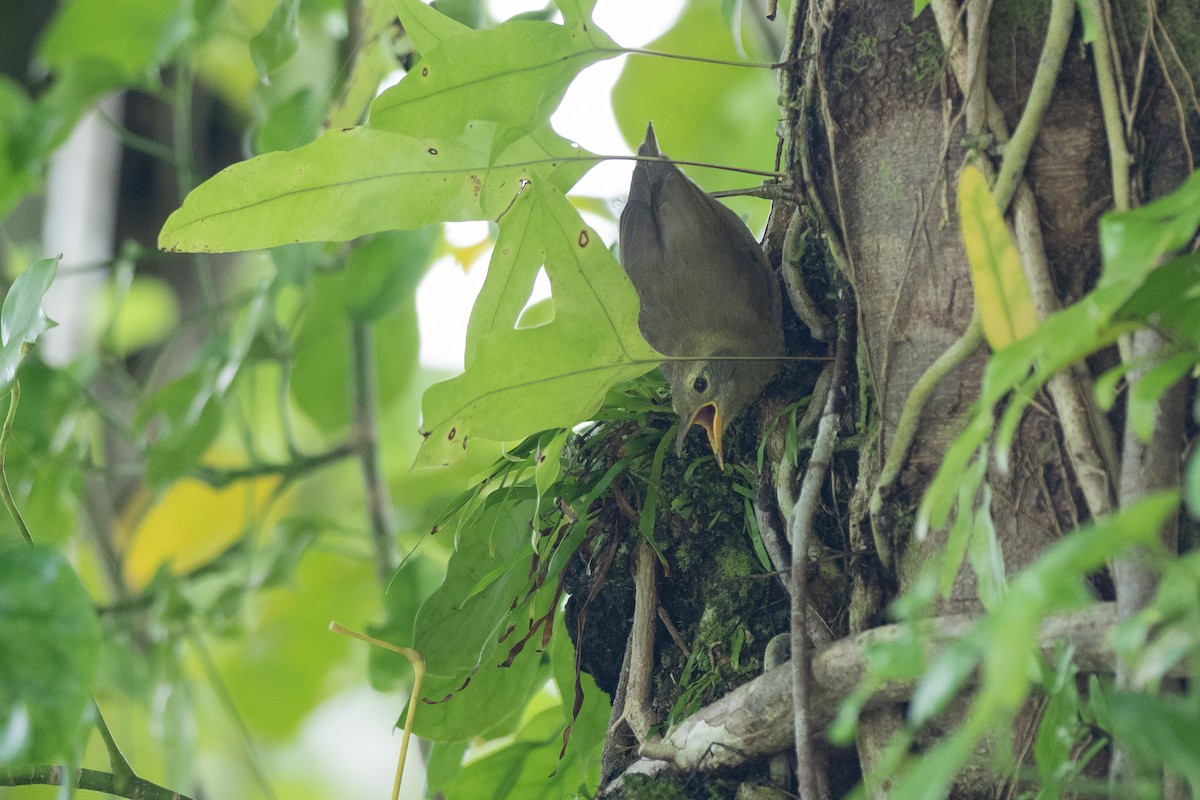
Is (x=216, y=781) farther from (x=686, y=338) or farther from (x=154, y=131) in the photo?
(x=686, y=338)

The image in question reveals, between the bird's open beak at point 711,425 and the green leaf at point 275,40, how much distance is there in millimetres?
544

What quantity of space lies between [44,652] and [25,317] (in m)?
0.25

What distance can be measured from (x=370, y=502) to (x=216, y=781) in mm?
1642

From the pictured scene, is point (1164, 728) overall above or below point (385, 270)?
below

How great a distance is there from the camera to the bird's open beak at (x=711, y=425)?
98 centimetres

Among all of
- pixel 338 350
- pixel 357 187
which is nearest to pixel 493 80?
pixel 357 187

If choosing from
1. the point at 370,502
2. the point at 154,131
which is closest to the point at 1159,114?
the point at 370,502

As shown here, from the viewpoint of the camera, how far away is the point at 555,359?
779 millimetres

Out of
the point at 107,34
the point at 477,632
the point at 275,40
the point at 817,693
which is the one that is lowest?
the point at 817,693

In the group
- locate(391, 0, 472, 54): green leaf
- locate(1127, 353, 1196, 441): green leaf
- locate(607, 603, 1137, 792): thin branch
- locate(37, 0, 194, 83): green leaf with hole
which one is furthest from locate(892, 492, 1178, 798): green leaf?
locate(37, 0, 194, 83): green leaf with hole

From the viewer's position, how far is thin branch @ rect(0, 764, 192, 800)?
804mm

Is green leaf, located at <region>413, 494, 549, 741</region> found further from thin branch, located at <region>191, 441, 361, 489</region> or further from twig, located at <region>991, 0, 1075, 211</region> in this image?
thin branch, located at <region>191, 441, 361, 489</region>

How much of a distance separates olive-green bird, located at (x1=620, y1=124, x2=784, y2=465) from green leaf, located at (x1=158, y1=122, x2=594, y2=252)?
231mm

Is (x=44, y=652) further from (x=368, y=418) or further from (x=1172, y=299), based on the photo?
(x=368, y=418)
